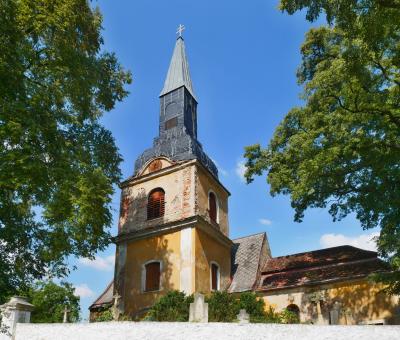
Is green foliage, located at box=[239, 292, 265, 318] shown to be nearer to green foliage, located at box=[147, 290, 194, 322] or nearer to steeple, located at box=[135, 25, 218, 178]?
green foliage, located at box=[147, 290, 194, 322]

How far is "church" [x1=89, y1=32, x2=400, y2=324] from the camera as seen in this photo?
17297mm

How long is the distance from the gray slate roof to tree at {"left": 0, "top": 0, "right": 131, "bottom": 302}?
8.48m

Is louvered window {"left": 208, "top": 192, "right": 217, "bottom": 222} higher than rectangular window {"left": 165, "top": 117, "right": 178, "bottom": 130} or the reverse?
the reverse

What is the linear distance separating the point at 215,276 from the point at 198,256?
203 centimetres

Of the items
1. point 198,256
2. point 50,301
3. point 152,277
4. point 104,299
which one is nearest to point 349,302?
point 198,256

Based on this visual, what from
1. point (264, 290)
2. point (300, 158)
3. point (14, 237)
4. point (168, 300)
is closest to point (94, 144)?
point (14, 237)

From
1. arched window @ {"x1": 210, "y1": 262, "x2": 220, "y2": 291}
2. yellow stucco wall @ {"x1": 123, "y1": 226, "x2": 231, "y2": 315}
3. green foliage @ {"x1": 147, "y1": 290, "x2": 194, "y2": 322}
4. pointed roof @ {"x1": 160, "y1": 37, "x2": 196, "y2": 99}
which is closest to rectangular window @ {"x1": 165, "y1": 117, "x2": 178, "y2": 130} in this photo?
pointed roof @ {"x1": 160, "y1": 37, "x2": 196, "y2": 99}

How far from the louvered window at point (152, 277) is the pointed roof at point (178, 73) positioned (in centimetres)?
1039

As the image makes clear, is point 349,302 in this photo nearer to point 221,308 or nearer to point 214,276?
point 221,308

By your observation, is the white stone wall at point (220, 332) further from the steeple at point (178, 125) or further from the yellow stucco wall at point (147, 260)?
the steeple at point (178, 125)

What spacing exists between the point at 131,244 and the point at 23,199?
909 centimetres

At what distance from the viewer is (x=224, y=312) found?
50.4 ft

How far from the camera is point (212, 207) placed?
834 inches

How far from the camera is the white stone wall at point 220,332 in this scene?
10.1 metres
